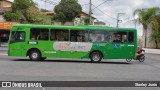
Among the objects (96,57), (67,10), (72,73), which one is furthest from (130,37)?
(67,10)

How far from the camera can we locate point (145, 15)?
211ft

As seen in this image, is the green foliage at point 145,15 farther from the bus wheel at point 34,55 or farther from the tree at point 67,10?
the bus wheel at point 34,55

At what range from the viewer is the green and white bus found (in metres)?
26.1

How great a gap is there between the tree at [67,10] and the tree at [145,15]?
18.6m

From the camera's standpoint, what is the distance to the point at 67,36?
Answer: 86.3 ft

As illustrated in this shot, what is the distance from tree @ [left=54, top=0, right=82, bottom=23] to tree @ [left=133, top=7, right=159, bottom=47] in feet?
60.9

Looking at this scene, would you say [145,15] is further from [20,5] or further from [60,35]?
[60,35]

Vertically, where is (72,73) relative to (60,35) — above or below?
below

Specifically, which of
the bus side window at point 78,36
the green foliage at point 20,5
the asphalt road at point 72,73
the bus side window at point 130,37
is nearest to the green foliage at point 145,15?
the green foliage at point 20,5

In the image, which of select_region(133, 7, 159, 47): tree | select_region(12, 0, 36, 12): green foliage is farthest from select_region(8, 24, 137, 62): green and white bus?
select_region(12, 0, 36, 12): green foliage

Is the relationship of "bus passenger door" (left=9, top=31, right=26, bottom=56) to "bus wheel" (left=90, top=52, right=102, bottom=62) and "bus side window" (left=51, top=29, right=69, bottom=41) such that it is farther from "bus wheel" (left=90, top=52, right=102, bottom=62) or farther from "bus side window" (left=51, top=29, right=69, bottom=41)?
"bus wheel" (left=90, top=52, right=102, bottom=62)

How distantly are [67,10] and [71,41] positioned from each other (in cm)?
5703

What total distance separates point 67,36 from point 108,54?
128 inches

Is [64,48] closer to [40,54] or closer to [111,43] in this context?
[40,54]
